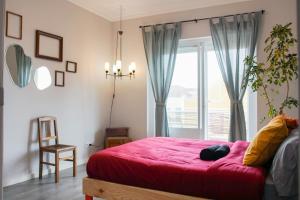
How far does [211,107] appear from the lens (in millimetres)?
4527

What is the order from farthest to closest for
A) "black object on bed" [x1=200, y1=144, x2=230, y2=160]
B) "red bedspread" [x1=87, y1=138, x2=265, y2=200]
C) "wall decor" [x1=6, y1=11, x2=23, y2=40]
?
1. "wall decor" [x1=6, y1=11, x2=23, y2=40]
2. "black object on bed" [x1=200, y1=144, x2=230, y2=160]
3. "red bedspread" [x1=87, y1=138, x2=265, y2=200]

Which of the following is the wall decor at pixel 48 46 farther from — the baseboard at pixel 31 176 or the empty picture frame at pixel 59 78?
the baseboard at pixel 31 176

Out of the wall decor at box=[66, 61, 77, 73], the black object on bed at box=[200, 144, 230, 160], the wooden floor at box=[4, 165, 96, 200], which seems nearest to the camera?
the black object on bed at box=[200, 144, 230, 160]

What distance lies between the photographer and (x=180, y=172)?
84.0 inches

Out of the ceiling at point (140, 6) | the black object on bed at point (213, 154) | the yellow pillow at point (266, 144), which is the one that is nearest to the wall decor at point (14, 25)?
the ceiling at point (140, 6)

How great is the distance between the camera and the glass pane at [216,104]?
4406 mm

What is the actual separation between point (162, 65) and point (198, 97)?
87cm

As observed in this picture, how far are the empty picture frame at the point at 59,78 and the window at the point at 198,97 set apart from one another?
1935mm

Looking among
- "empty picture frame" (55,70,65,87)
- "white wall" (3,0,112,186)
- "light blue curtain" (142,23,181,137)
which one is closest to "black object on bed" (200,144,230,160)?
"light blue curtain" (142,23,181,137)

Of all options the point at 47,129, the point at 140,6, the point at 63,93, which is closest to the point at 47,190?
the point at 47,129

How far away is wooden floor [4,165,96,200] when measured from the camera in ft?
9.77

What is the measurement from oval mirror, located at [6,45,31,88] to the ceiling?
1388 mm

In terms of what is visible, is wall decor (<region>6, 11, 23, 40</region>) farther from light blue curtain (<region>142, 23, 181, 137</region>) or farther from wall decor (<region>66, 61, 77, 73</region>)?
light blue curtain (<region>142, 23, 181, 137</region>)

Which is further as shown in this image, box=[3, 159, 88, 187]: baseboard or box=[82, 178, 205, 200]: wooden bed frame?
box=[3, 159, 88, 187]: baseboard
